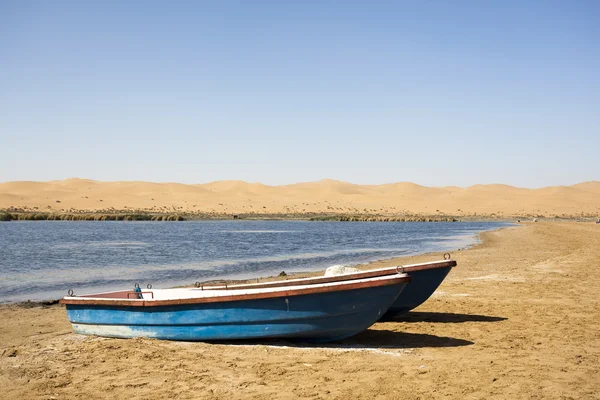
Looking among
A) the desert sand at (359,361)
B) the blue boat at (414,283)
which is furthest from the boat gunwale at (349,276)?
the desert sand at (359,361)

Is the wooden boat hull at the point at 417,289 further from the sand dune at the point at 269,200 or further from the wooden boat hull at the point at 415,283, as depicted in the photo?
the sand dune at the point at 269,200

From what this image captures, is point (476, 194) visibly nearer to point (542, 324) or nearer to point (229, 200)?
point (229, 200)

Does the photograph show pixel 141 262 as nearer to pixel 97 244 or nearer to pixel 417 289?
pixel 97 244

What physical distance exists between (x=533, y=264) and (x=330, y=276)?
1211 cm

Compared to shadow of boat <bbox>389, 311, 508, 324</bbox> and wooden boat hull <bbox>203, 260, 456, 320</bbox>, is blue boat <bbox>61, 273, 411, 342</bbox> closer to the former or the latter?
wooden boat hull <bbox>203, 260, 456, 320</bbox>

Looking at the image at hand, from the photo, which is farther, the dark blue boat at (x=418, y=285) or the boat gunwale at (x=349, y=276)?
the dark blue boat at (x=418, y=285)

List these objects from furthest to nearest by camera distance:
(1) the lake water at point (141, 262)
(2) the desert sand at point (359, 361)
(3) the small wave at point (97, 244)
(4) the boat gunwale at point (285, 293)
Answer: (3) the small wave at point (97, 244) < (1) the lake water at point (141, 262) < (4) the boat gunwale at point (285, 293) < (2) the desert sand at point (359, 361)

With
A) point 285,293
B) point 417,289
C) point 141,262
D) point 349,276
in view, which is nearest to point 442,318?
point 417,289

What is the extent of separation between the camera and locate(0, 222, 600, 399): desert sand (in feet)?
21.9

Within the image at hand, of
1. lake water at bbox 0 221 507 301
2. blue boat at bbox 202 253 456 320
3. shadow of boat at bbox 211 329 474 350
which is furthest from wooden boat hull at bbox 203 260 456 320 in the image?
lake water at bbox 0 221 507 301

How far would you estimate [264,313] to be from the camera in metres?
8.73

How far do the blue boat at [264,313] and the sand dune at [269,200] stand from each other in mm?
85618

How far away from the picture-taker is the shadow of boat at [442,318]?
10.6 m

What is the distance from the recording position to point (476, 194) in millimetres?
146250
